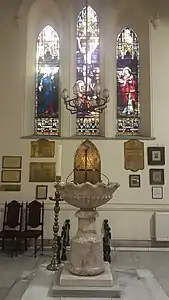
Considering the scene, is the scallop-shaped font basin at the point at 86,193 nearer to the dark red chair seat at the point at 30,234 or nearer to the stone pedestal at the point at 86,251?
the stone pedestal at the point at 86,251

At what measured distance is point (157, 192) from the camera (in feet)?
22.9

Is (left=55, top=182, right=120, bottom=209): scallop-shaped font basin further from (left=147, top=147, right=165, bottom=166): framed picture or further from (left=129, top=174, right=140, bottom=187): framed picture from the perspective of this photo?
(left=147, top=147, right=165, bottom=166): framed picture

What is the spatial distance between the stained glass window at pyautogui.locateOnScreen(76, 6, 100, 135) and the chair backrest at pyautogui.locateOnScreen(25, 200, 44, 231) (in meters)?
1.96

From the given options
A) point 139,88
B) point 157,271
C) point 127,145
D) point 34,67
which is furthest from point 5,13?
point 157,271

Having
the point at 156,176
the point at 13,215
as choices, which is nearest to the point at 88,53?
the point at 156,176

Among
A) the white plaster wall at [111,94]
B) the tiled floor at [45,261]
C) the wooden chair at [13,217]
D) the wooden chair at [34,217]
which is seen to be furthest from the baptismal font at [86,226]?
the white plaster wall at [111,94]

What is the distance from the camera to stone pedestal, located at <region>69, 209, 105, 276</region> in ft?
10.7

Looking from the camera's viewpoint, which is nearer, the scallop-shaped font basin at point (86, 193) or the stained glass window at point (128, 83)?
the scallop-shaped font basin at point (86, 193)

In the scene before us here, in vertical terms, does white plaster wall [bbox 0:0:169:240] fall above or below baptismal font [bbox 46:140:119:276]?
above

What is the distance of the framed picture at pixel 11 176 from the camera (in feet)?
23.0

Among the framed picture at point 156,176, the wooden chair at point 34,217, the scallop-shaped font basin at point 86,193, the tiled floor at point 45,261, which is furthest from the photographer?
the framed picture at point 156,176

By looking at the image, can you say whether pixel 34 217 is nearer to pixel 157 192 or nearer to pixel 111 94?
pixel 157 192

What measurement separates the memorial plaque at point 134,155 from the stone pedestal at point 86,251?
149 inches

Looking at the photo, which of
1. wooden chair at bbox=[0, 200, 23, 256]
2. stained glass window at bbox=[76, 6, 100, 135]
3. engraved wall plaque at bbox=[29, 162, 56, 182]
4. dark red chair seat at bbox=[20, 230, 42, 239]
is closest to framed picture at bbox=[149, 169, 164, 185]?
stained glass window at bbox=[76, 6, 100, 135]
